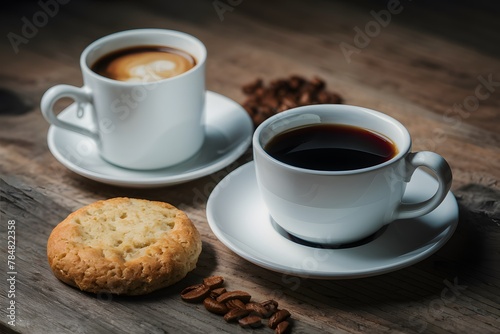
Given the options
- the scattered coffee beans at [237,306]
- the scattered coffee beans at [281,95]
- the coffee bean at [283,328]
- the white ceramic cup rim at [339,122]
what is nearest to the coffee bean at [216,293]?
the scattered coffee beans at [237,306]

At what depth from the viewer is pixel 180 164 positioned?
1587 millimetres

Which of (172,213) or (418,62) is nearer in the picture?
(172,213)

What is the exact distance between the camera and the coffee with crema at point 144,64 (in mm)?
1554

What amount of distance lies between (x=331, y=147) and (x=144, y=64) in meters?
0.50

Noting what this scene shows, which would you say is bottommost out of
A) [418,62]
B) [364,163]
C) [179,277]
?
[418,62]

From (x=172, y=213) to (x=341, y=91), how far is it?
748mm

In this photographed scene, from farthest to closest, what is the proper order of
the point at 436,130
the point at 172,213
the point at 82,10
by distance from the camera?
the point at 82,10 < the point at 436,130 < the point at 172,213

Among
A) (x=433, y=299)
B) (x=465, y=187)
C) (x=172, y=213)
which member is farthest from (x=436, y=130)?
(x=172, y=213)

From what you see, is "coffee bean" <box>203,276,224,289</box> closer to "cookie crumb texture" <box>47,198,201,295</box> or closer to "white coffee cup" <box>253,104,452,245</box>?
"cookie crumb texture" <box>47,198,201,295</box>

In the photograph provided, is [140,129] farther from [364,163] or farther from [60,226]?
[364,163]

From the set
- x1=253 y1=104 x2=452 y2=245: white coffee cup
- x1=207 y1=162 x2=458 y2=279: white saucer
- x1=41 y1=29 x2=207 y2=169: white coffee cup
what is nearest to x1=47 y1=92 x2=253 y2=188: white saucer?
x1=41 y1=29 x2=207 y2=169: white coffee cup

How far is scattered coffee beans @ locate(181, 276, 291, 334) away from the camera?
1.15 meters

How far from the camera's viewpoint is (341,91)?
1.91m

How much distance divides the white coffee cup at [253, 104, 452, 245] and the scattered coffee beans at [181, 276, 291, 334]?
0.15m
